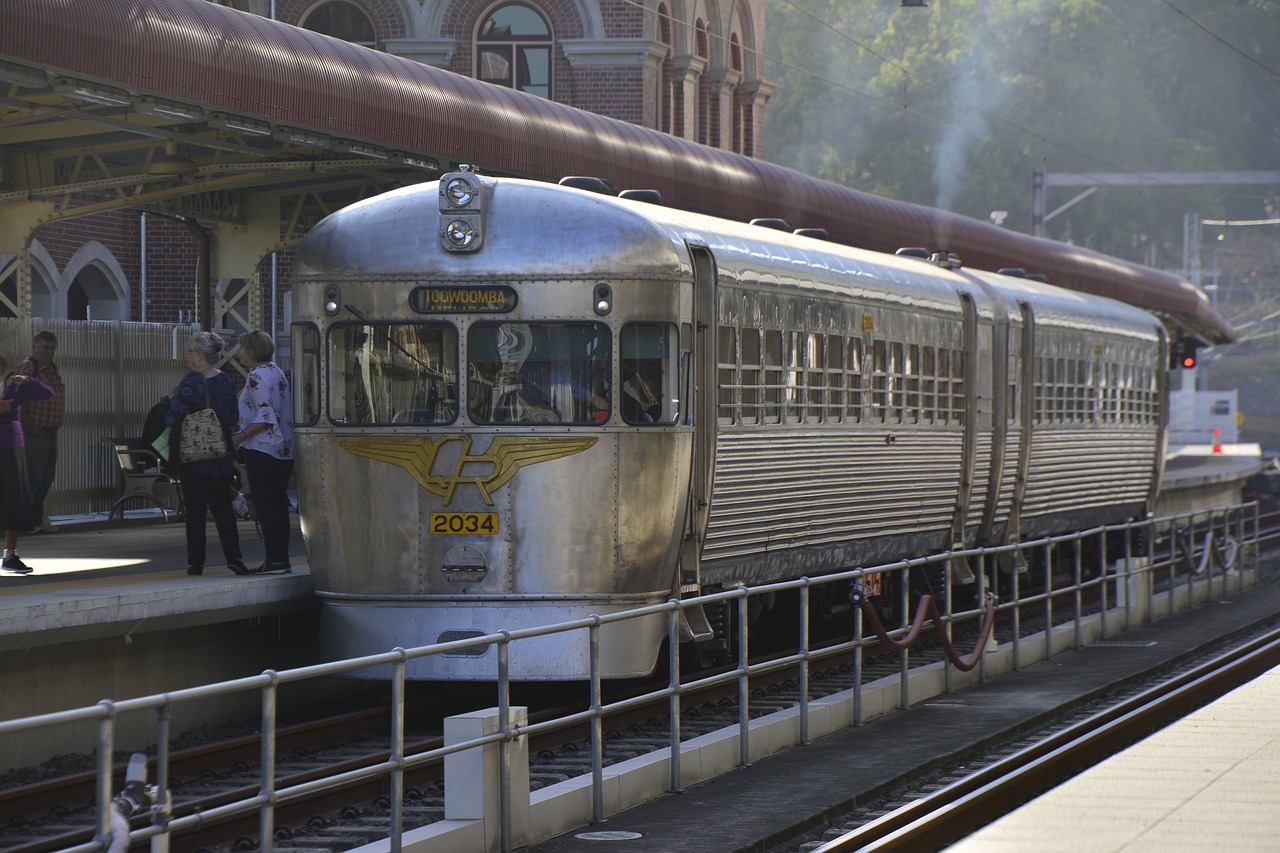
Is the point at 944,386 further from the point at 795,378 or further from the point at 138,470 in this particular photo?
the point at 138,470

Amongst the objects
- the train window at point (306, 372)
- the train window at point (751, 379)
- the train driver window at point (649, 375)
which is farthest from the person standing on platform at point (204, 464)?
the train window at point (751, 379)

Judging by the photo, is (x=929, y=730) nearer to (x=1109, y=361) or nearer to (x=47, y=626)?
(x=47, y=626)

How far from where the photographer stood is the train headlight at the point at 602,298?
12.1m

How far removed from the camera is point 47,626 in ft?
34.2

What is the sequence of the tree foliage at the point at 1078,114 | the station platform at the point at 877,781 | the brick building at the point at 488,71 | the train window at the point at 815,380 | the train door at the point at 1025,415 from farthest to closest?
the tree foliage at the point at 1078,114, the brick building at the point at 488,71, the train door at the point at 1025,415, the train window at the point at 815,380, the station platform at the point at 877,781

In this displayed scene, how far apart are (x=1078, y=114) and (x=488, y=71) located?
57.5 meters

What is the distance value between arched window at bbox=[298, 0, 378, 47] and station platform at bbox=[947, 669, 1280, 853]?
2623 centimetres

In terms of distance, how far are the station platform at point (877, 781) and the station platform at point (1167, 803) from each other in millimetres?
20

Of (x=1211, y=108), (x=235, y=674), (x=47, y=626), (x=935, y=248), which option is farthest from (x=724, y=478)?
(x=1211, y=108)

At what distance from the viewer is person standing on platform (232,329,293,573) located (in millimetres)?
12781

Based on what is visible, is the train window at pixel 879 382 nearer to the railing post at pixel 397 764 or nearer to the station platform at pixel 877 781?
the station platform at pixel 877 781

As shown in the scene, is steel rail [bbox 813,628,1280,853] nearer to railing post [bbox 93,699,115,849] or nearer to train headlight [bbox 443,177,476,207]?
railing post [bbox 93,699,115,849]

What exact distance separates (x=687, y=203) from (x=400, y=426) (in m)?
10.5

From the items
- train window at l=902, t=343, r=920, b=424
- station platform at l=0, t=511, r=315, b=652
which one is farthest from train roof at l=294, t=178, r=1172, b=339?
train window at l=902, t=343, r=920, b=424
